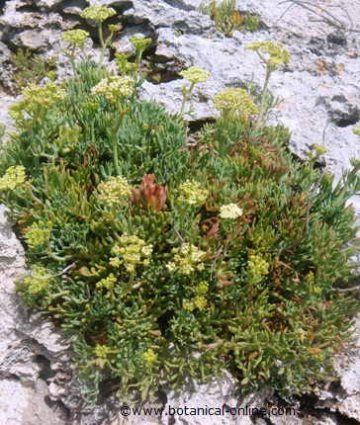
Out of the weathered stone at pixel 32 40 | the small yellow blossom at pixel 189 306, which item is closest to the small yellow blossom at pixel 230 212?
the small yellow blossom at pixel 189 306

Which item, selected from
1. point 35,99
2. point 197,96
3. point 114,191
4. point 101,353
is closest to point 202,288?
point 101,353

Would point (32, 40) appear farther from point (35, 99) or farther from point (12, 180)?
point (12, 180)

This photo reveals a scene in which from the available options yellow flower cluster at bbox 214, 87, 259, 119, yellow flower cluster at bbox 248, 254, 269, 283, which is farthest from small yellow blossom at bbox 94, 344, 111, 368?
yellow flower cluster at bbox 214, 87, 259, 119

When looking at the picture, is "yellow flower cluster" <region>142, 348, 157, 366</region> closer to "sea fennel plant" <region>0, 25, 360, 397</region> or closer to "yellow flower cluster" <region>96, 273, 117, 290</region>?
"sea fennel plant" <region>0, 25, 360, 397</region>

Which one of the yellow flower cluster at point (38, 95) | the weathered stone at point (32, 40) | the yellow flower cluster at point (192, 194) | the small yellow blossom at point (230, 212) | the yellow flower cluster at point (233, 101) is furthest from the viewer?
the weathered stone at point (32, 40)

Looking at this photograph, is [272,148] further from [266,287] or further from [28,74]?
[28,74]

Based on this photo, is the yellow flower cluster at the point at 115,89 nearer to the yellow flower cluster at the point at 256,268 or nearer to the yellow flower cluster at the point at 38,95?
the yellow flower cluster at the point at 38,95

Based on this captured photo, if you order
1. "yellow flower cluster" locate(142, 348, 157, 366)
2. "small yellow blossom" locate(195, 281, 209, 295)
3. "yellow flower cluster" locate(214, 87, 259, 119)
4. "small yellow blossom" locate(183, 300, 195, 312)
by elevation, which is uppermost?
"yellow flower cluster" locate(214, 87, 259, 119)
